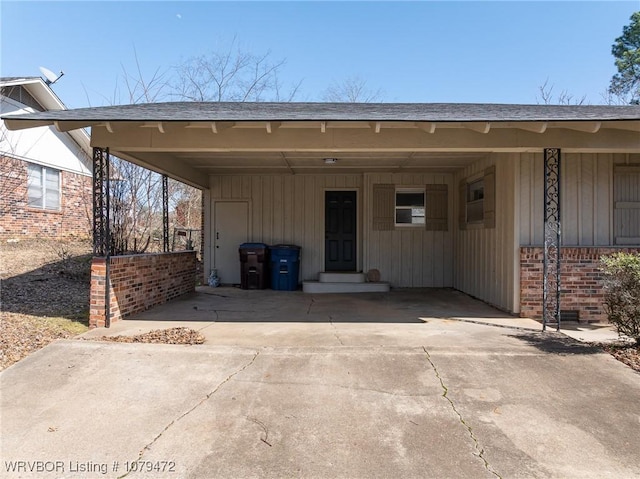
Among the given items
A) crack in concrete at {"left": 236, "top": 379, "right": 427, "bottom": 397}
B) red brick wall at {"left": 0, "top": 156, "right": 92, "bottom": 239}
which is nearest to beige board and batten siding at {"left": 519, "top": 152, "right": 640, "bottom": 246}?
crack in concrete at {"left": 236, "top": 379, "right": 427, "bottom": 397}

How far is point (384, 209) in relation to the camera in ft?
30.8

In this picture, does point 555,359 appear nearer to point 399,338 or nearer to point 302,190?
point 399,338

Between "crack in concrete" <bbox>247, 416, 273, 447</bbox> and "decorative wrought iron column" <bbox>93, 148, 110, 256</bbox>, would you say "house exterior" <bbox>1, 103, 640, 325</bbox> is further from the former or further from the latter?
"crack in concrete" <bbox>247, 416, 273, 447</bbox>

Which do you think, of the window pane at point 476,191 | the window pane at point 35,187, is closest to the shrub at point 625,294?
the window pane at point 476,191

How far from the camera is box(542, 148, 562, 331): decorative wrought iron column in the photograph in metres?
5.40

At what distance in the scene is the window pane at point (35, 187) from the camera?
40.5 ft

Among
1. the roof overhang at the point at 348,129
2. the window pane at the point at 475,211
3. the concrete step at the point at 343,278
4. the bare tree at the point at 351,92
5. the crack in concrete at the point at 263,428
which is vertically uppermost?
the bare tree at the point at 351,92

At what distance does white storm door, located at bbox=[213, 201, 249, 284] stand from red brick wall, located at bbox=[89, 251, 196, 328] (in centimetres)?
160

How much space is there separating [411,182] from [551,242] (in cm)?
397

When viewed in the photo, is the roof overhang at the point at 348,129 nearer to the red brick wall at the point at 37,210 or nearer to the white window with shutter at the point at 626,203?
the white window with shutter at the point at 626,203

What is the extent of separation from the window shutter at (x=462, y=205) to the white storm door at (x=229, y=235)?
508cm

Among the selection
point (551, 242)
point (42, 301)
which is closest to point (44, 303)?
point (42, 301)

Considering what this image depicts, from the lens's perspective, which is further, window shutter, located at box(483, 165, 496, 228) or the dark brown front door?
the dark brown front door

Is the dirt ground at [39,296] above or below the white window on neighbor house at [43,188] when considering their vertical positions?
below
